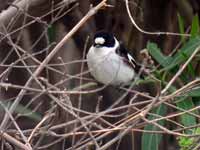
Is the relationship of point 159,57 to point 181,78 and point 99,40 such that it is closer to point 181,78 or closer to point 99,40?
point 181,78

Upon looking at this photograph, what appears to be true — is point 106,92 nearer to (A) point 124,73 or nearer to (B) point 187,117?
(A) point 124,73

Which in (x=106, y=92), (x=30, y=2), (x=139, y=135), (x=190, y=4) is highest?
(x=30, y=2)

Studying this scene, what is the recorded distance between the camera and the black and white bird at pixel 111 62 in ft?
14.2

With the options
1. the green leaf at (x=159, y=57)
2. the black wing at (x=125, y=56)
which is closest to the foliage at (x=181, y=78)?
the green leaf at (x=159, y=57)

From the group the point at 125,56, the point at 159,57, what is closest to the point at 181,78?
the point at 159,57

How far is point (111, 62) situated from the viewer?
4.34 m

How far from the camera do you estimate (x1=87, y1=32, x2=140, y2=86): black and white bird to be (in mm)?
4324

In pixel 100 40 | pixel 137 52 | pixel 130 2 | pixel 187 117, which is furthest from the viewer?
pixel 137 52

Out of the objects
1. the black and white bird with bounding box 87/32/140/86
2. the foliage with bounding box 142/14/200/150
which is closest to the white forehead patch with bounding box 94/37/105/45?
the black and white bird with bounding box 87/32/140/86

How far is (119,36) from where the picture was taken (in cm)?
552

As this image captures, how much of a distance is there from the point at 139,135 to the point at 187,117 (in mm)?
1610

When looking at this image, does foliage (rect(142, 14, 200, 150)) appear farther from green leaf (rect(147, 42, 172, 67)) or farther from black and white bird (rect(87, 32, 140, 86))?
black and white bird (rect(87, 32, 140, 86))

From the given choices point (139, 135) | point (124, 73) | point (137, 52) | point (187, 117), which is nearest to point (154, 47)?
point (124, 73)

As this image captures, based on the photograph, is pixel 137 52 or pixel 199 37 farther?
pixel 137 52
